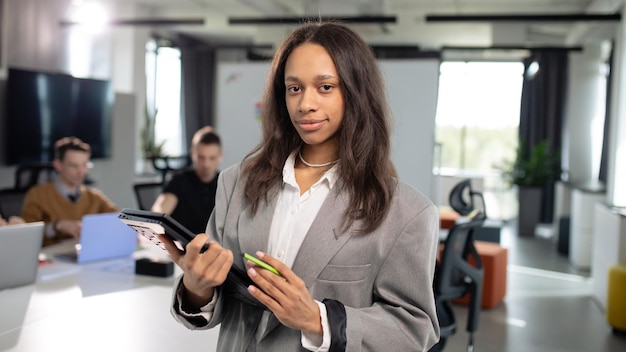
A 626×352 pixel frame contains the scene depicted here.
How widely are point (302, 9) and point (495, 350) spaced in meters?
7.38

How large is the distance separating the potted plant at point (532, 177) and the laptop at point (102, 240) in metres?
8.25

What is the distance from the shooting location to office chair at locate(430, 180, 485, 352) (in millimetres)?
3387

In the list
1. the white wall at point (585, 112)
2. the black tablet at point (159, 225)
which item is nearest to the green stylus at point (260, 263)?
the black tablet at point (159, 225)

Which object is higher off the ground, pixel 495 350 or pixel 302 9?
pixel 302 9

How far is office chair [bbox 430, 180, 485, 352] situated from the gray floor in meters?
0.91

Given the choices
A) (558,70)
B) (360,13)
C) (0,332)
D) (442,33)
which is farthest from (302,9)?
(0,332)

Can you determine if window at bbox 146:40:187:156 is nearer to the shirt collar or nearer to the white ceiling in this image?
the white ceiling

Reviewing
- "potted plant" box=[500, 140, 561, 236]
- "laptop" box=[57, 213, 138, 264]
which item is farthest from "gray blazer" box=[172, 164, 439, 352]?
"potted plant" box=[500, 140, 561, 236]

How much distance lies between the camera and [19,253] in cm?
259

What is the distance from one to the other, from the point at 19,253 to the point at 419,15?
9108mm

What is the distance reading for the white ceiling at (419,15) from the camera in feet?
30.5

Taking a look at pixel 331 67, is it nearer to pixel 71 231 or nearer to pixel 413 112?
pixel 71 231

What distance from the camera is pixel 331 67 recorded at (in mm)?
1275

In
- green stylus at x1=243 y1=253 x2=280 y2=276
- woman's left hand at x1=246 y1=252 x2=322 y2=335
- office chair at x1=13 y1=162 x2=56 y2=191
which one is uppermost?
green stylus at x1=243 y1=253 x2=280 y2=276
